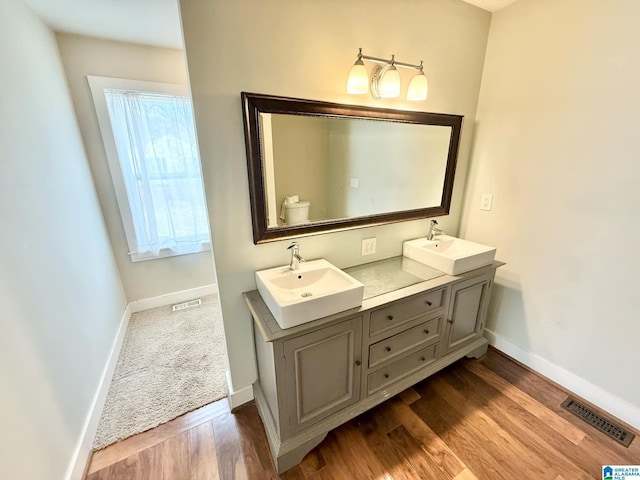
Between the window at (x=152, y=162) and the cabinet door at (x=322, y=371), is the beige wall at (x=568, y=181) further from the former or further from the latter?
the window at (x=152, y=162)

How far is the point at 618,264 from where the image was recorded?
1.42 m

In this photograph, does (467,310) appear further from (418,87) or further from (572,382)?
(418,87)

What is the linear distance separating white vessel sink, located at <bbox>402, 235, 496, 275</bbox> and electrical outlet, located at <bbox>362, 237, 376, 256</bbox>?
0.93ft

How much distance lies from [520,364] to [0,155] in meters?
3.21

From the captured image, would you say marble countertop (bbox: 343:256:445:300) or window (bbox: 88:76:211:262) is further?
window (bbox: 88:76:211:262)

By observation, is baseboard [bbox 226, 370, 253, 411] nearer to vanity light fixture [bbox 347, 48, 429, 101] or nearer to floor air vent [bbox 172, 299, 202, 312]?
floor air vent [bbox 172, 299, 202, 312]

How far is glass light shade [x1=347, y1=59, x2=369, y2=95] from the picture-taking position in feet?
4.24

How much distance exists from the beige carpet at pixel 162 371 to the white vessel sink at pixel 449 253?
159 centimetres

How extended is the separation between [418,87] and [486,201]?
1012 mm

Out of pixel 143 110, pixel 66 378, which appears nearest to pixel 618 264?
pixel 66 378

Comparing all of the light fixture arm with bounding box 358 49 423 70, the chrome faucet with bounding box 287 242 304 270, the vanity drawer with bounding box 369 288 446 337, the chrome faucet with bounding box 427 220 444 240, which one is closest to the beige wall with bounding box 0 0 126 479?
the chrome faucet with bounding box 287 242 304 270

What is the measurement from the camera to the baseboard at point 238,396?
1576 millimetres

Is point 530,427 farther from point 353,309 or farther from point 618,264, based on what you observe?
point 353,309

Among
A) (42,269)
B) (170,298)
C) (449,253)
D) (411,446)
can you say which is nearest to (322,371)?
(411,446)
